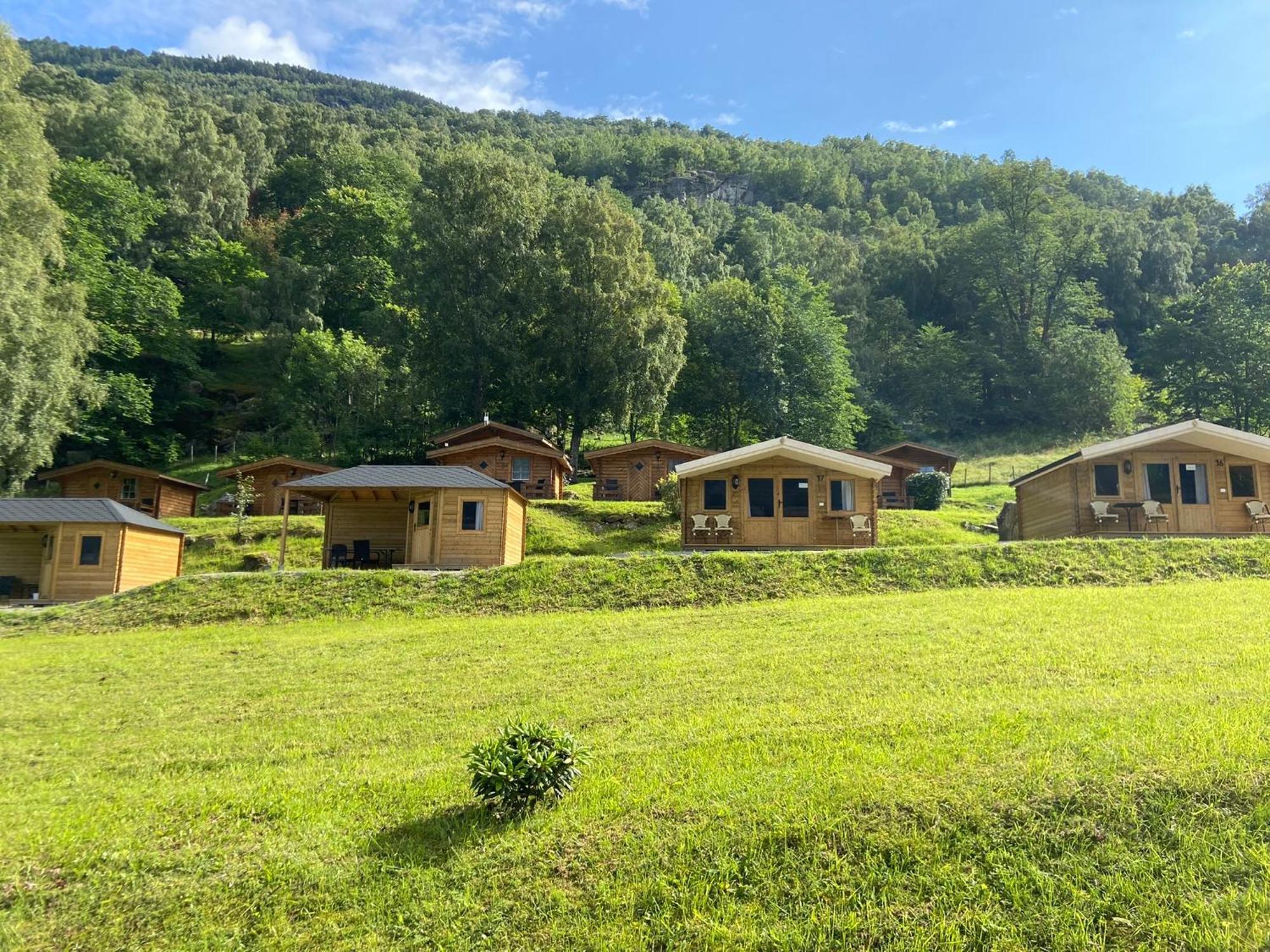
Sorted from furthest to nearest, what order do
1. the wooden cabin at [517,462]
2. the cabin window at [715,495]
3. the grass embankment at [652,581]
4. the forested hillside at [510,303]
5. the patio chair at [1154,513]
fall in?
the forested hillside at [510,303] < the wooden cabin at [517,462] < the cabin window at [715,495] < the patio chair at [1154,513] < the grass embankment at [652,581]

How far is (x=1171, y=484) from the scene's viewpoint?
19469 mm

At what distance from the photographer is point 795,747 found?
568 centimetres

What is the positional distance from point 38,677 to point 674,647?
353 inches

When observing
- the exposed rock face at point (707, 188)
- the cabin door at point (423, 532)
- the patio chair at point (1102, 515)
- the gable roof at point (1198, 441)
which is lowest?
the cabin door at point (423, 532)

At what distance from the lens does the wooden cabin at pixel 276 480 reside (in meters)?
31.7

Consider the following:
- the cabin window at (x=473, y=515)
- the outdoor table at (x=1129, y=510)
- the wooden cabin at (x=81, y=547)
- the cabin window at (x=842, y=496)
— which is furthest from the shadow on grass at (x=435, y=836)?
the outdoor table at (x=1129, y=510)

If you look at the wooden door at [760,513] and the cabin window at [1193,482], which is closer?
the cabin window at [1193,482]

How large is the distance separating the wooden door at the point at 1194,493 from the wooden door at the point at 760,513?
1067 centimetres

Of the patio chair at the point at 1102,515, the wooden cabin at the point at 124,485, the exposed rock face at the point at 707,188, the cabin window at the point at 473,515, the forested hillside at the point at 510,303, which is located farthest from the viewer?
the exposed rock face at the point at 707,188

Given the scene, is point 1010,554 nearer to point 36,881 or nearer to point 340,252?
point 36,881

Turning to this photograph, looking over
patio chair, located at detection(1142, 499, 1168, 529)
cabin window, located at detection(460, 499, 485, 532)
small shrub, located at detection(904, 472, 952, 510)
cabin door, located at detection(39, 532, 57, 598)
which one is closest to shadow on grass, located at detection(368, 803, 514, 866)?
cabin window, located at detection(460, 499, 485, 532)

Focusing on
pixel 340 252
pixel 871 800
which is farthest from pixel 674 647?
pixel 340 252

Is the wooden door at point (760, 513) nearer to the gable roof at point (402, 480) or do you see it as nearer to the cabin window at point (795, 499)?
the cabin window at point (795, 499)

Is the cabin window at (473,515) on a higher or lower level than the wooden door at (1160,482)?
lower
